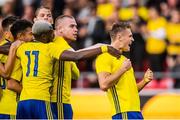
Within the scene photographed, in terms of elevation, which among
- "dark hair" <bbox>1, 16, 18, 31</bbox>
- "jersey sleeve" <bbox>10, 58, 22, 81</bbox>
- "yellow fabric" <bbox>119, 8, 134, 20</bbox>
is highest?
"yellow fabric" <bbox>119, 8, 134, 20</bbox>

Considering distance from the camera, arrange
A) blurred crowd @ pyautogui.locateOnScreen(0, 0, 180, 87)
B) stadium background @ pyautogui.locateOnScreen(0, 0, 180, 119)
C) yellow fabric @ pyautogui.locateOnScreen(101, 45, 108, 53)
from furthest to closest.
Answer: blurred crowd @ pyautogui.locateOnScreen(0, 0, 180, 87), stadium background @ pyautogui.locateOnScreen(0, 0, 180, 119), yellow fabric @ pyautogui.locateOnScreen(101, 45, 108, 53)

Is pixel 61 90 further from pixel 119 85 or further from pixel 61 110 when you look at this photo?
pixel 119 85

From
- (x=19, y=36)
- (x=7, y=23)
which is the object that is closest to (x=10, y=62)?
(x=19, y=36)

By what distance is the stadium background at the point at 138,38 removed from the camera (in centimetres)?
1725

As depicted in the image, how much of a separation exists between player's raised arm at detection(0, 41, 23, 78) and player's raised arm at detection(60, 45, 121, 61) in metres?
0.87

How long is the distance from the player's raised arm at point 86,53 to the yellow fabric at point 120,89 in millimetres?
473

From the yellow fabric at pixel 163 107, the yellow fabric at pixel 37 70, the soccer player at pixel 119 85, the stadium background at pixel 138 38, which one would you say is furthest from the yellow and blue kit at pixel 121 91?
the stadium background at pixel 138 38

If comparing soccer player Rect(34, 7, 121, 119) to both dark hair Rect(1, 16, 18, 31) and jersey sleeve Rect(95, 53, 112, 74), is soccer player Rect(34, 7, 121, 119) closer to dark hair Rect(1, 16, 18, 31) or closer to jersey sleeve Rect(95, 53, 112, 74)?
jersey sleeve Rect(95, 53, 112, 74)

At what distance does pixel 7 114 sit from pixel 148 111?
586cm

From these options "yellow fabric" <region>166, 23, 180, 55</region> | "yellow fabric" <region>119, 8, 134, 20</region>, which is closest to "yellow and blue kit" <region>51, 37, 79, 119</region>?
"yellow fabric" <region>166, 23, 180, 55</region>

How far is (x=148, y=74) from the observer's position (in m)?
11.1

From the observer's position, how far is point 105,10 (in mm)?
20156

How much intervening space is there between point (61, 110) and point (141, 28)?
8304 millimetres

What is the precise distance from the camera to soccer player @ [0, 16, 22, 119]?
11117 mm
